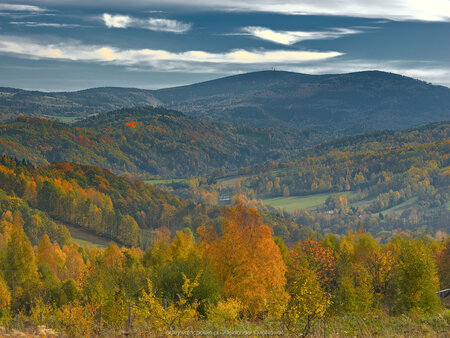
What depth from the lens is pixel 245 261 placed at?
68.6m

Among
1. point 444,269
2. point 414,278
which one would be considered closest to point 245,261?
point 414,278

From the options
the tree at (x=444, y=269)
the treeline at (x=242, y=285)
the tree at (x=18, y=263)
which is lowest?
the tree at (x=18, y=263)

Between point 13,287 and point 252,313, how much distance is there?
2887 inches

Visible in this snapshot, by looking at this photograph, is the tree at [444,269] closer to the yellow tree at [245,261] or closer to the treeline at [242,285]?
the treeline at [242,285]

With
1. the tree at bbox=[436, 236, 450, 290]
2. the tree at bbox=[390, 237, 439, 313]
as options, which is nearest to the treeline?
the tree at bbox=[390, 237, 439, 313]

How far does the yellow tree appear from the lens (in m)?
66.1

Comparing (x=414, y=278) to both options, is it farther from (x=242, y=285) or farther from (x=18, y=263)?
(x=18, y=263)

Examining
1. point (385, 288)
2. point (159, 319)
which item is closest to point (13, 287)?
point (385, 288)

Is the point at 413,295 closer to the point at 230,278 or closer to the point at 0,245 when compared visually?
the point at 230,278

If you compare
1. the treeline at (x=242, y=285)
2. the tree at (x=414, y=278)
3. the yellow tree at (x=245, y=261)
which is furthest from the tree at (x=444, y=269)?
the yellow tree at (x=245, y=261)

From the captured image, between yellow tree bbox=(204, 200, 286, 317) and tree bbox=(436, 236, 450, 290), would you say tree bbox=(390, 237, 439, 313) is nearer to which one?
yellow tree bbox=(204, 200, 286, 317)

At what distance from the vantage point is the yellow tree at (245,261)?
217 feet

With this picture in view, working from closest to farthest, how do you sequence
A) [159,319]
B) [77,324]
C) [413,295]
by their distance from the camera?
[159,319]
[77,324]
[413,295]

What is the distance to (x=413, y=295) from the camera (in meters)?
62.3
